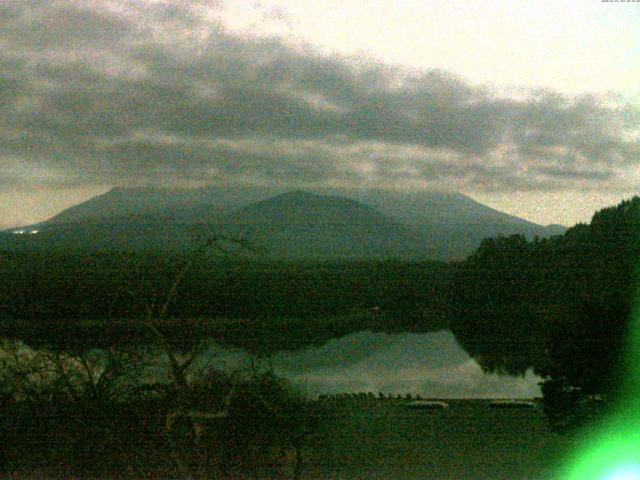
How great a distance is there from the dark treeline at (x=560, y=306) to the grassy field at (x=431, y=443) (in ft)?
0.66

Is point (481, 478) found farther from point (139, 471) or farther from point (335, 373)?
point (139, 471)

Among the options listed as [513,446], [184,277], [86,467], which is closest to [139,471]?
[86,467]

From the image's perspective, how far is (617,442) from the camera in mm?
1931

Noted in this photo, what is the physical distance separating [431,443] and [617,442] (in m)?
0.66

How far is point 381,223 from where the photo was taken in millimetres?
2562

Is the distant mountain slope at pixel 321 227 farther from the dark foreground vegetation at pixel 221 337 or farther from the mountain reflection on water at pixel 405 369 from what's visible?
the mountain reflection on water at pixel 405 369

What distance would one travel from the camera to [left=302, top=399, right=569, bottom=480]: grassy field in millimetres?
1995

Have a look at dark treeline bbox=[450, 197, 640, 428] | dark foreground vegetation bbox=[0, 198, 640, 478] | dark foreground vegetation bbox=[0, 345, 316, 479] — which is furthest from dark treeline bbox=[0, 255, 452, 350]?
dark treeline bbox=[450, 197, 640, 428]

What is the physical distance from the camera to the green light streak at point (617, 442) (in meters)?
1.76

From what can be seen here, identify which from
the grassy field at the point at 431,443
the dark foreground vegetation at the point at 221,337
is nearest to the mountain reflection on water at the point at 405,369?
the dark foreground vegetation at the point at 221,337

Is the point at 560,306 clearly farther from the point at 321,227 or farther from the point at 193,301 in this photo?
the point at 193,301

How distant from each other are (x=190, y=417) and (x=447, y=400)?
1.06 meters

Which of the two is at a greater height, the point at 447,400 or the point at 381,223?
Answer: the point at 381,223

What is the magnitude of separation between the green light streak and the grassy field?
84 mm
